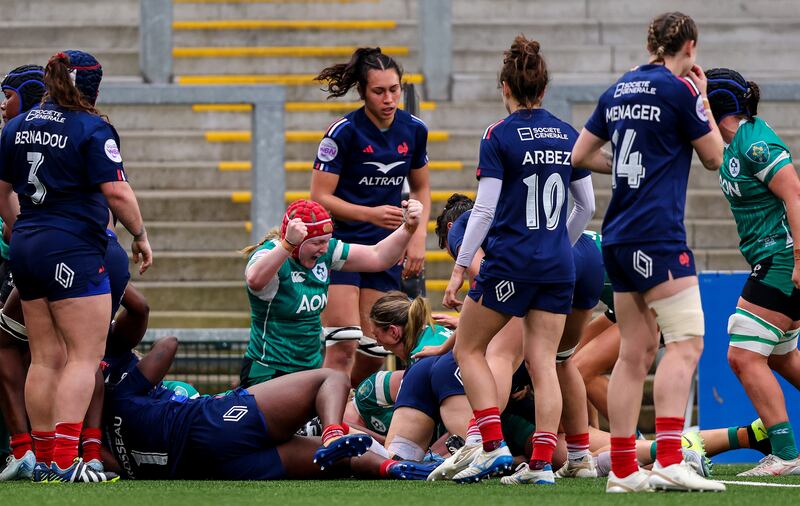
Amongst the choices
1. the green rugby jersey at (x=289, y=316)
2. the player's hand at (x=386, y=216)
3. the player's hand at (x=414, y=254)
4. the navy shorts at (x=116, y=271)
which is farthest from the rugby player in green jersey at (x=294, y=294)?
the navy shorts at (x=116, y=271)

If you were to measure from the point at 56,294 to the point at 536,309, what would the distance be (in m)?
2.23

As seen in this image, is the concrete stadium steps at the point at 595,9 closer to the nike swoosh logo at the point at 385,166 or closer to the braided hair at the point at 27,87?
the nike swoosh logo at the point at 385,166

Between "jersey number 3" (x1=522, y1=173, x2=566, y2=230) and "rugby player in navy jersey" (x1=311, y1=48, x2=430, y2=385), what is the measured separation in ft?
5.45

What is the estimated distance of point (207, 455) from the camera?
280 inches

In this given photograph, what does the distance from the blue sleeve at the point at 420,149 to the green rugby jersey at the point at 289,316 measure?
3.18 feet

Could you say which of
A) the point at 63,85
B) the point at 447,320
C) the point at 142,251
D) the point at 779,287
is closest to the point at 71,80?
the point at 63,85

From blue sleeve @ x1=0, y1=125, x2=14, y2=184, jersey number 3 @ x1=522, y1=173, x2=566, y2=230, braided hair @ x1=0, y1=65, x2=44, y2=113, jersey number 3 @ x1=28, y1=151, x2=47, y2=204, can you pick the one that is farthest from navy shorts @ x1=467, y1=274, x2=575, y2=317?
braided hair @ x1=0, y1=65, x2=44, y2=113

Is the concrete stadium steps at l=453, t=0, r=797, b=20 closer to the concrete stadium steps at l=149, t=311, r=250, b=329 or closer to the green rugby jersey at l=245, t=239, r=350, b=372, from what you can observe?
the concrete stadium steps at l=149, t=311, r=250, b=329

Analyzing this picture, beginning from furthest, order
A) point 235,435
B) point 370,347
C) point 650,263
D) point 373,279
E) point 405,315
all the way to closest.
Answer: point 370,347, point 373,279, point 405,315, point 235,435, point 650,263

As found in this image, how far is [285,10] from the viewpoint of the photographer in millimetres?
14883

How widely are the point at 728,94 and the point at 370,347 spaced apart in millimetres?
2623

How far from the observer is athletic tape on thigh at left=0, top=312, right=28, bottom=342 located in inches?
290

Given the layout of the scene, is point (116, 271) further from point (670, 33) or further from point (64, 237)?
point (670, 33)

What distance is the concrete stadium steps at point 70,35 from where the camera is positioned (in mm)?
14273
